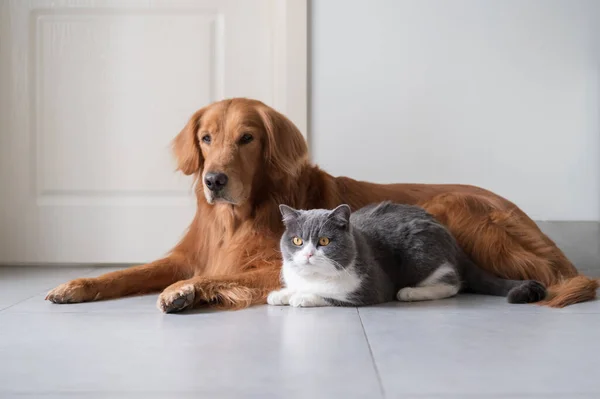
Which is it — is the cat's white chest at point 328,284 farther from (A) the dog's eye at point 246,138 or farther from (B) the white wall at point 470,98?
(B) the white wall at point 470,98

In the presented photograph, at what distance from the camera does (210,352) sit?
1427 millimetres

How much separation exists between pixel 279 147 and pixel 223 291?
0.56 metres

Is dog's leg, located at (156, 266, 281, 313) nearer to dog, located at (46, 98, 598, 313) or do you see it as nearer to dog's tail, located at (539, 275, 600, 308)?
dog, located at (46, 98, 598, 313)

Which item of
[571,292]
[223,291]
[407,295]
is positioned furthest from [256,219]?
[571,292]

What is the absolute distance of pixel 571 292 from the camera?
2.03 meters

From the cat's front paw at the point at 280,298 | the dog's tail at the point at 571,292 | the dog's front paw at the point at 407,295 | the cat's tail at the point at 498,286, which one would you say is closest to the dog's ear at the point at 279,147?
the cat's front paw at the point at 280,298

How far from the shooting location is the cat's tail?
2055mm

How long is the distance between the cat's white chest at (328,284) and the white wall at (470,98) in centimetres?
111

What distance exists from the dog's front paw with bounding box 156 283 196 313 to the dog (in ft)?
0.47

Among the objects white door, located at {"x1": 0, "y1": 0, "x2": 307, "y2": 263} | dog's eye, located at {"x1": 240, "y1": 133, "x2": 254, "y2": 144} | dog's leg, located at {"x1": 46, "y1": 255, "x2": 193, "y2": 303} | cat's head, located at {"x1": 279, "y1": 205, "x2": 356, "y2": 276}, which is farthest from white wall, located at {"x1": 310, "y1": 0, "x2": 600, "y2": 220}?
cat's head, located at {"x1": 279, "y1": 205, "x2": 356, "y2": 276}

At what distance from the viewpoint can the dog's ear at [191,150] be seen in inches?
92.2

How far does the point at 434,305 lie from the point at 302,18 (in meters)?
1.62

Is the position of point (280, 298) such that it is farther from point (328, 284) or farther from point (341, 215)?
point (341, 215)

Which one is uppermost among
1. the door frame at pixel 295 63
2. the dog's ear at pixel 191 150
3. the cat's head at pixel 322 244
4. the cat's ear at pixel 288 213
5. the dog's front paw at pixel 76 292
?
the door frame at pixel 295 63
